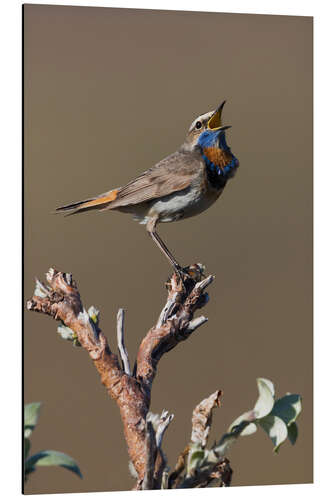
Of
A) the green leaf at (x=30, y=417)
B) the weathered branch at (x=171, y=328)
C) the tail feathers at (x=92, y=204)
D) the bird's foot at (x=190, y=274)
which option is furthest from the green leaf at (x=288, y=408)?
the tail feathers at (x=92, y=204)

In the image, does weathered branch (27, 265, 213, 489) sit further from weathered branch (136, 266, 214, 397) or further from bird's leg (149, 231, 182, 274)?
bird's leg (149, 231, 182, 274)

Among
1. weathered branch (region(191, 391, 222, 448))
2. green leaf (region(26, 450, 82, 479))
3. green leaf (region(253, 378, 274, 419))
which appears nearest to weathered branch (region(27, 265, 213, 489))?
weathered branch (region(191, 391, 222, 448))

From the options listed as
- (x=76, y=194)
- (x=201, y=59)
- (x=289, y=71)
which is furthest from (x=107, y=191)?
(x=289, y=71)

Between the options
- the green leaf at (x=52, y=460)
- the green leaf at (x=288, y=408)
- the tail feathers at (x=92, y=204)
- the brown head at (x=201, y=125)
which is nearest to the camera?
the green leaf at (x=52, y=460)

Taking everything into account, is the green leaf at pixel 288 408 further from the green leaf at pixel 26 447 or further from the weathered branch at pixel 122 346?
the green leaf at pixel 26 447

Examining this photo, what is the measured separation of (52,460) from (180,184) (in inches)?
48.2

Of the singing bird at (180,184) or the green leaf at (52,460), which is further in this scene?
the singing bird at (180,184)

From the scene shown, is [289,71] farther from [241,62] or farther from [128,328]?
[128,328]

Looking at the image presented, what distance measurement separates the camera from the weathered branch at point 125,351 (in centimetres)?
369

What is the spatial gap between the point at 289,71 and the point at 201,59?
16.1 inches

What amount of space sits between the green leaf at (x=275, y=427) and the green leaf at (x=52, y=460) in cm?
73

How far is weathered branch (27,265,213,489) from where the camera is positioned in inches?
145

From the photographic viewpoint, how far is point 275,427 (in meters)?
3.80

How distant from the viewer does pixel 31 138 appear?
3.85 metres
